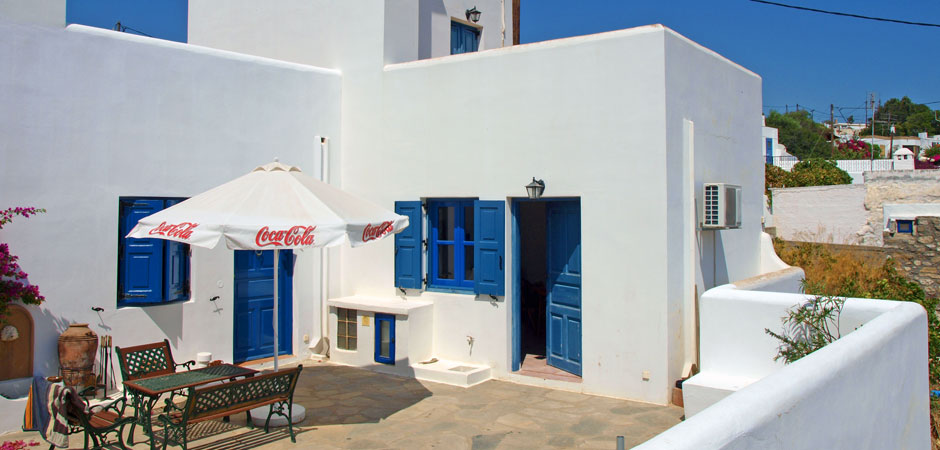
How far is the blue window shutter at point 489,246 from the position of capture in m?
8.52

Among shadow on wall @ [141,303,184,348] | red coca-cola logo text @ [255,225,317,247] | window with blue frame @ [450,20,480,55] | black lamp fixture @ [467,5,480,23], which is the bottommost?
shadow on wall @ [141,303,184,348]

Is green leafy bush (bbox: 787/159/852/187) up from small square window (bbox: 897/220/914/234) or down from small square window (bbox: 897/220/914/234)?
up

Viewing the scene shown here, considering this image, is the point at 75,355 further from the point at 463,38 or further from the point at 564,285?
the point at 463,38

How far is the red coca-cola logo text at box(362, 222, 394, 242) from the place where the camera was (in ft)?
20.1

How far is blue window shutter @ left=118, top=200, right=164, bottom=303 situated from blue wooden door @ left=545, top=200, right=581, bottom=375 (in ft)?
15.4

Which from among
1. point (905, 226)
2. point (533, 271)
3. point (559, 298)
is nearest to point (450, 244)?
point (559, 298)

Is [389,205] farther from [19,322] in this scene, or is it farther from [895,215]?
[895,215]

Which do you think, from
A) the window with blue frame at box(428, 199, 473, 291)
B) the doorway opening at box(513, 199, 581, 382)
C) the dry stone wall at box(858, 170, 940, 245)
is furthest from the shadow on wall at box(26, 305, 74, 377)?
the dry stone wall at box(858, 170, 940, 245)

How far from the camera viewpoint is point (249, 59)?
29.3ft

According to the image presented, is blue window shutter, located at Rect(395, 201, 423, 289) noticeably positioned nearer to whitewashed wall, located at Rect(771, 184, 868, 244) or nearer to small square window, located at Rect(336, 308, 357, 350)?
small square window, located at Rect(336, 308, 357, 350)

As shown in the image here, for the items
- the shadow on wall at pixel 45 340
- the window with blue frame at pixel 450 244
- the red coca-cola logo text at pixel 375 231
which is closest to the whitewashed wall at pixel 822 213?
the window with blue frame at pixel 450 244

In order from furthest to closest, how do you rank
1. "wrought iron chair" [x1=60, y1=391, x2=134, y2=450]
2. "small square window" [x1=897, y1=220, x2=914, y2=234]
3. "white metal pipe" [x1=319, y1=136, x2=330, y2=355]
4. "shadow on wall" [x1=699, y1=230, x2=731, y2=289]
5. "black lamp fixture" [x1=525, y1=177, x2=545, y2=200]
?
1. "small square window" [x1=897, y1=220, x2=914, y2=234]
2. "white metal pipe" [x1=319, y1=136, x2=330, y2=355]
3. "shadow on wall" [x1=699, y1=230, x2=731, y2=289]
4. "black lamp fixture" [x1=525, y1=177, x2=545, y2=200]
5. "wrought iron chair" [x1=60, y1=391, x2=134, y2=450]

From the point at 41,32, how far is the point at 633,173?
648 cm

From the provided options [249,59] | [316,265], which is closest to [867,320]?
[316,265]
